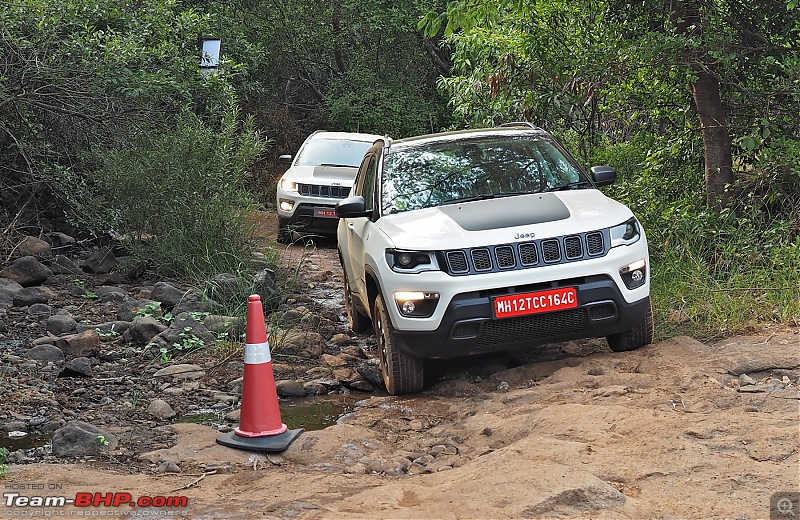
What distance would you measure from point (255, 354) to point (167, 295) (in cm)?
Answer: 461

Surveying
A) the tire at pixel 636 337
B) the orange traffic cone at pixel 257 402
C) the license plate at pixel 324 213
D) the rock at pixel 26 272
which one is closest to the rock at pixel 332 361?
the orange traffic cone at pixel 257 402

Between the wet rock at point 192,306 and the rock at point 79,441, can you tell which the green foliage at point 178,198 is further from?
the rock at point 79,441

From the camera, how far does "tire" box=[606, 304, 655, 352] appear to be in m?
7.11

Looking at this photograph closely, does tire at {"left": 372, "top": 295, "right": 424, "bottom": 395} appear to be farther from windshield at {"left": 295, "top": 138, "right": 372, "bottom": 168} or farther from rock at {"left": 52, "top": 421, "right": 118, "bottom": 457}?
windshield at {"left": 295, "top": 138, "right": 372, "bottom": 168}

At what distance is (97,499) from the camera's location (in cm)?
465

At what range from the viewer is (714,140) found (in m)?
10.2

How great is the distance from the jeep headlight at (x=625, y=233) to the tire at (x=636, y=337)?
0.53 meters

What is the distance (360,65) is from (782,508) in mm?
23567

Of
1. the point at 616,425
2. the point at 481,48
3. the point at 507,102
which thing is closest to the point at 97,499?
the point at 616,425

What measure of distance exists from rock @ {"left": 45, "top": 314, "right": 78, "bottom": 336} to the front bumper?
4.01 m

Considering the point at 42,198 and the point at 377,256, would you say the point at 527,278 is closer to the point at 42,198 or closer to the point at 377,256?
the point at 377,256

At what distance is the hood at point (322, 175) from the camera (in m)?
15.4

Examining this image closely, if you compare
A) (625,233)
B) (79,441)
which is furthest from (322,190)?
(79,441)

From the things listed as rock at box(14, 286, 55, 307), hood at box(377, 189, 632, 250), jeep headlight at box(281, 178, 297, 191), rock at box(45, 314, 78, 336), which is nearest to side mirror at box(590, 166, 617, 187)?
hood at box(377, 189, 632, 250)
